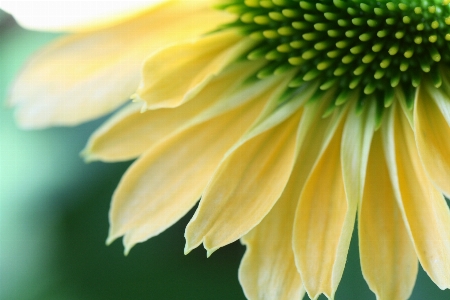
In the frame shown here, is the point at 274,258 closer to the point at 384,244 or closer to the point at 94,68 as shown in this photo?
the point at 384,244

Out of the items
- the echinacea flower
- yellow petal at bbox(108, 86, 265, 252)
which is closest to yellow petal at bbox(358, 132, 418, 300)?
the echinacea flower

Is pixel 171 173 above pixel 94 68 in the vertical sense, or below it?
below

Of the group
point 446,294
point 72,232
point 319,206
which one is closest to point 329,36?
point 319,206

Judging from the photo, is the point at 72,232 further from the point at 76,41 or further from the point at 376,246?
the point at 376,246

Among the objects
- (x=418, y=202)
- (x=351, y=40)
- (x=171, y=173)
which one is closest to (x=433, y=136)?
(x=418, y=202)

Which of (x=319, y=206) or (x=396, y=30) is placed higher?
(x=396, y=30)

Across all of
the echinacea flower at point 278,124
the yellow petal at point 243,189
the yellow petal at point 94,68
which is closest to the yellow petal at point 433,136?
the echinacea flower at point 278,124
